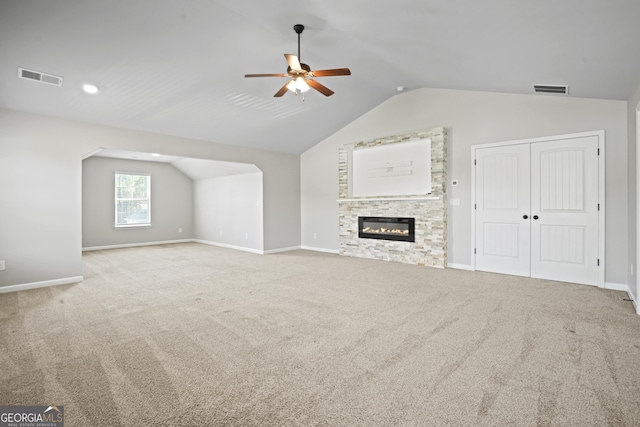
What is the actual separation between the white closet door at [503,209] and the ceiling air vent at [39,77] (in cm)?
643

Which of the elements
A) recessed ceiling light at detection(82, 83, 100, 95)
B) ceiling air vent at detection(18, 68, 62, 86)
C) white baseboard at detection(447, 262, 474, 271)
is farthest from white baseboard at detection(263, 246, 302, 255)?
ceiling air vent at detection(18, 68, 62, 86)

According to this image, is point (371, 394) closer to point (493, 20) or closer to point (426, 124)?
point (493, 20)

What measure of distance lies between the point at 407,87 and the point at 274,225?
4448 mm

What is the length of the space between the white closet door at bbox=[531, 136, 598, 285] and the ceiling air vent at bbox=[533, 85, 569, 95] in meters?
0.77

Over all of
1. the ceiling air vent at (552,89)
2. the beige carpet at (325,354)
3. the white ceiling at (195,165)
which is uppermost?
the ceiling air vent at (552,89)

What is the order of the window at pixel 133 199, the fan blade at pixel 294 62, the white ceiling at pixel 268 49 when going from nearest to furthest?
the white ceiling at pixel 268 49, the fan blade at pixel 294 62, the window at pixel 133 199

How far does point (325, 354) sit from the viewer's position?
8.23 feet

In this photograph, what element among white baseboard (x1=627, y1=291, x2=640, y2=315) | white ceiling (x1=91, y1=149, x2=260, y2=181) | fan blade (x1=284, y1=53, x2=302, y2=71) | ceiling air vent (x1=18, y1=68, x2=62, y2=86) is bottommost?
white baseboard (x1=627, y1=291, x2=640, y2=315)

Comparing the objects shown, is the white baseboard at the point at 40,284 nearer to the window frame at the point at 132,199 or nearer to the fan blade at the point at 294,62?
the window frame at the point at 132,199

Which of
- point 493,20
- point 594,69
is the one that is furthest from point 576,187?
point 493,20

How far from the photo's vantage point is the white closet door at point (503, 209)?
16.8ft

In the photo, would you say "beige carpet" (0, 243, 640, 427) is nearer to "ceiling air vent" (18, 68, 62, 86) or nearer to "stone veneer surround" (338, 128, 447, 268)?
"stone veneer surround" (338, 128, 447, 268)

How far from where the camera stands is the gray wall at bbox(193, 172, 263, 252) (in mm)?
8031

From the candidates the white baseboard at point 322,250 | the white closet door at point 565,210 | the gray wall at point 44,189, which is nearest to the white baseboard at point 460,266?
the white closet door at point 565,210
